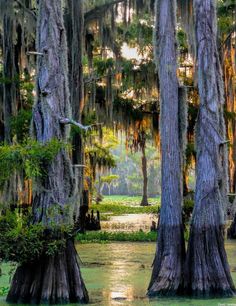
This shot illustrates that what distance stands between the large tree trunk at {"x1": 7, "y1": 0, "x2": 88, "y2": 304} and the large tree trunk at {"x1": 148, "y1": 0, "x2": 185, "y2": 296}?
4.05ft

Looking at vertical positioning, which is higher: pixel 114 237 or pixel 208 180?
pixel 208 180

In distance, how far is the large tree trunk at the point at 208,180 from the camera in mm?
8734

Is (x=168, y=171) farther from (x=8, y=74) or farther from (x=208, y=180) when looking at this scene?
(x=8, y=74)

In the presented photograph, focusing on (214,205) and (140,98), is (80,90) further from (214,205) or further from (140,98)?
(214,205)

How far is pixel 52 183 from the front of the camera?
28.0ft

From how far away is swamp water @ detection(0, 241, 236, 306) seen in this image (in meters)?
8.35

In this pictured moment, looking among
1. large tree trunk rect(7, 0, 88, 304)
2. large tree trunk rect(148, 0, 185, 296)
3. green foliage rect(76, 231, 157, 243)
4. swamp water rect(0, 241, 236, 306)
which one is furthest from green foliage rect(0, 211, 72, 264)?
green foliage rect(76, 231, 157, 243)

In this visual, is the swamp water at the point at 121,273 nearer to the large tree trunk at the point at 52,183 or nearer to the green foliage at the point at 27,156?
the large tree trunk at the point at 52,183

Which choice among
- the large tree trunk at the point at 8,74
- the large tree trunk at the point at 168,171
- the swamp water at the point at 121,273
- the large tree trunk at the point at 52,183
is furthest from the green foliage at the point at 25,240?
the large tree trunk at the point at 8,74

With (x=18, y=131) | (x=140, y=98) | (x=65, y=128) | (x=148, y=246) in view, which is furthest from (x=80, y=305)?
(x=140, y=98)

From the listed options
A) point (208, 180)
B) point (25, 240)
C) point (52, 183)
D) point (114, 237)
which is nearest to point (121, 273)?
point (208, 180)

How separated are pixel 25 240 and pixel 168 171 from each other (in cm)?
256

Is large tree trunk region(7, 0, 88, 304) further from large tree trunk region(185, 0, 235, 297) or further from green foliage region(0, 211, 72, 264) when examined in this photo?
large tree trunk region(185, 0, 235, 297)

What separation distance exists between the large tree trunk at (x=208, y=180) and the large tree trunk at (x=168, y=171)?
27 cm
